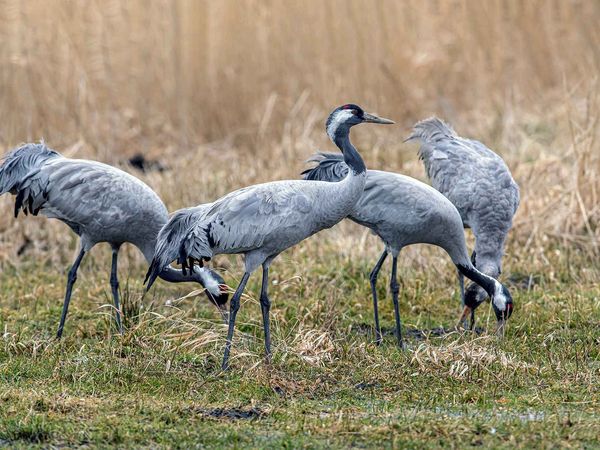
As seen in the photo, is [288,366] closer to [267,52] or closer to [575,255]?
[575,255]

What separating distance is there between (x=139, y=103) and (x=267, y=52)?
143cm

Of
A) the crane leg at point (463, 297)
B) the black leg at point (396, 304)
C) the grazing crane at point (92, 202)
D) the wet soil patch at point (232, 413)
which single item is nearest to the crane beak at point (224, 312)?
the grazing crane at point (92, 202)

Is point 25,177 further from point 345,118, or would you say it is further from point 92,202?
point 345,118

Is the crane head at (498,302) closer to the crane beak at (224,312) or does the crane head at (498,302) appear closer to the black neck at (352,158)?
the black neck at (352,158)

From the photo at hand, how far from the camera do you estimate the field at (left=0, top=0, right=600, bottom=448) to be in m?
4.80

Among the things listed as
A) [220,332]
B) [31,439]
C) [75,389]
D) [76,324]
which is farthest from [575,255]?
[31,439]

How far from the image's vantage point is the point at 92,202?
6.64 meters

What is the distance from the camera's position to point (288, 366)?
18.5 ft

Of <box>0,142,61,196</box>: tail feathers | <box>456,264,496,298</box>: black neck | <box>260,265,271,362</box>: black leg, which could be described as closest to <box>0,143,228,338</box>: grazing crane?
<box>0,142,61,196</box>: tail feathers

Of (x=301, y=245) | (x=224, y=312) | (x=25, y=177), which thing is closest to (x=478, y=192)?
(x=301, y=245)

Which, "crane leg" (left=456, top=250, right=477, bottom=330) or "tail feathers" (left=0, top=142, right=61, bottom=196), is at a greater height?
"tail feathers" (left=0, top=142, right=61, bottom=196)

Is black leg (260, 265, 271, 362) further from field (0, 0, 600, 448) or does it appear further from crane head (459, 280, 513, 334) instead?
crane head (459, 280, 513, 334)

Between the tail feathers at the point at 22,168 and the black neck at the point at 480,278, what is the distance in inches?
105

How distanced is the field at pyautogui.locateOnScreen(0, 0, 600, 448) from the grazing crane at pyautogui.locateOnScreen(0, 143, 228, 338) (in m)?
0.25
